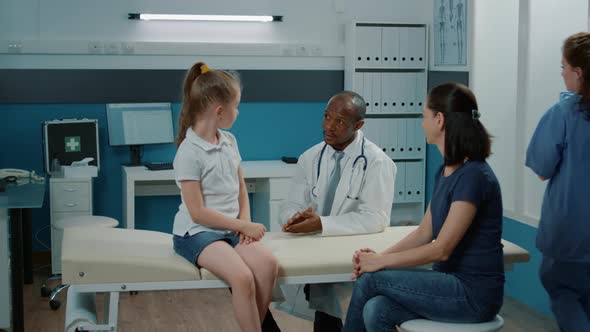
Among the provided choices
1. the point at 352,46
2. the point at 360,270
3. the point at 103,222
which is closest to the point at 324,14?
the point at 352,46

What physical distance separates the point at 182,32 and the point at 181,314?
2.00 m

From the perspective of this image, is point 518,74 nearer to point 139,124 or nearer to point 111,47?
point 139,124

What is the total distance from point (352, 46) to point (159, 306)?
214 centimetres

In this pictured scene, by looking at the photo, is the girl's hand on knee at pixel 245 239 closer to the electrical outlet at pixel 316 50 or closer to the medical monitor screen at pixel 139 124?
the medical monitor screen at pixel 139 124

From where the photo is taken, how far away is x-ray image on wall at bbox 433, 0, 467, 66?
4.76 meters

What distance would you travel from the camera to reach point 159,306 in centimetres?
433

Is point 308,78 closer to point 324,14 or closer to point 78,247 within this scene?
point 324,14

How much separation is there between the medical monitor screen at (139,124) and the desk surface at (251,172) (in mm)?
194

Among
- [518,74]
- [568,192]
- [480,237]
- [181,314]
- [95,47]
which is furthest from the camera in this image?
[95,47]

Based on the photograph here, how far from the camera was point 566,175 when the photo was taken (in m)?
2.72

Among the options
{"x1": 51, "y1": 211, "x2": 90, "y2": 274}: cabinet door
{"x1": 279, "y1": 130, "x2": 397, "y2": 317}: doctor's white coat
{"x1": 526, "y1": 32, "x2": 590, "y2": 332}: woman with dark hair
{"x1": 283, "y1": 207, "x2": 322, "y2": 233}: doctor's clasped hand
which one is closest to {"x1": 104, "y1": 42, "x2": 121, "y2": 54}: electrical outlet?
{"x1": 51, "y1": 211, "x2": 90, "y2": 274}: cabinet door

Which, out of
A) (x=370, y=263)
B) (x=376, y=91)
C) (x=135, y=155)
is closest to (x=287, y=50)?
(x=376, y=91)

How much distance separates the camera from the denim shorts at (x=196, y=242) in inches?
98.2

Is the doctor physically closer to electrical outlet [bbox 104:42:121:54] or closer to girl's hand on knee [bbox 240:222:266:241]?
girl's hand on knee [bbox 240:222:266:241]
